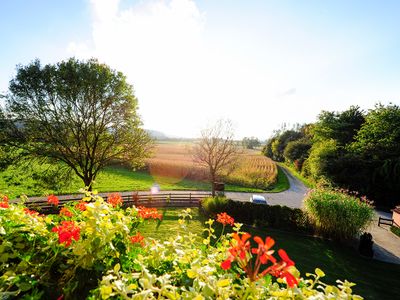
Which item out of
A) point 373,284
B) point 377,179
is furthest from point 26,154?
point 377,179

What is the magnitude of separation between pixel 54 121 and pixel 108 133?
3.81 meters

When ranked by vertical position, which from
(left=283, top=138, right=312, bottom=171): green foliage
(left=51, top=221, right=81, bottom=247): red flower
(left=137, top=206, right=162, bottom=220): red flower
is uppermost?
(left=283, top=138, right=312, bottom=171): green foliage

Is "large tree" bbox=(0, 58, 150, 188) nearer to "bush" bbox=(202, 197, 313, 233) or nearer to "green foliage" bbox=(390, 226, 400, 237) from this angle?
"bush" bbox=(202, 197, 313, 233)

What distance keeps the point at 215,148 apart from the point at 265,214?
32.8 feet

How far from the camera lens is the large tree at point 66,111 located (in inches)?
656

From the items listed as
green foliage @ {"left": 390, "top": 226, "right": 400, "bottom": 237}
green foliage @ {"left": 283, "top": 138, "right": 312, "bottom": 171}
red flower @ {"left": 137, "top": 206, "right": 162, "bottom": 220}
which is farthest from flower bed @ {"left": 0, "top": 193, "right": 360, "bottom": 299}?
green foliage @ {"left": 283, "top": 138, "right": 312, "bottom": 171}

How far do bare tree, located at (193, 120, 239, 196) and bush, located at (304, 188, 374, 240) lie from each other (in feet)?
36.1

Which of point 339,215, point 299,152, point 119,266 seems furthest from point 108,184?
point 299,152

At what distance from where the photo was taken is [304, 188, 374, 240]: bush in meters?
16.2

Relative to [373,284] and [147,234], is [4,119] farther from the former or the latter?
[373,284]

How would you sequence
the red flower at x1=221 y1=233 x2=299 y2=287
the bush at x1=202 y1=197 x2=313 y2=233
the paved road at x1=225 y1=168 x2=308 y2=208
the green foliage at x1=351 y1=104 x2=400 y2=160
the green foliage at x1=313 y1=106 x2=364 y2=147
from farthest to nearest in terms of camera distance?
the green foliage at x1=313 y1=106 x2=364 y2=147 < the green foliage at x1=351 y1=104 x2=400 y2=160 < the paved road at x1=225 y1=168 x2=308 y2=208 < the bush at x1=202 y1=197 x2=313 y2=233 < the red flower at x1=221 y1=233 x2=299 y2=287

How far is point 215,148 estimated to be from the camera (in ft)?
88.5

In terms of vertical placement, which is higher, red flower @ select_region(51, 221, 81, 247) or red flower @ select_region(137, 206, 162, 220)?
red flower @ select_region(51, 221, 81, 247)

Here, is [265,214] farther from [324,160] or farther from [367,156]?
[367,156]
